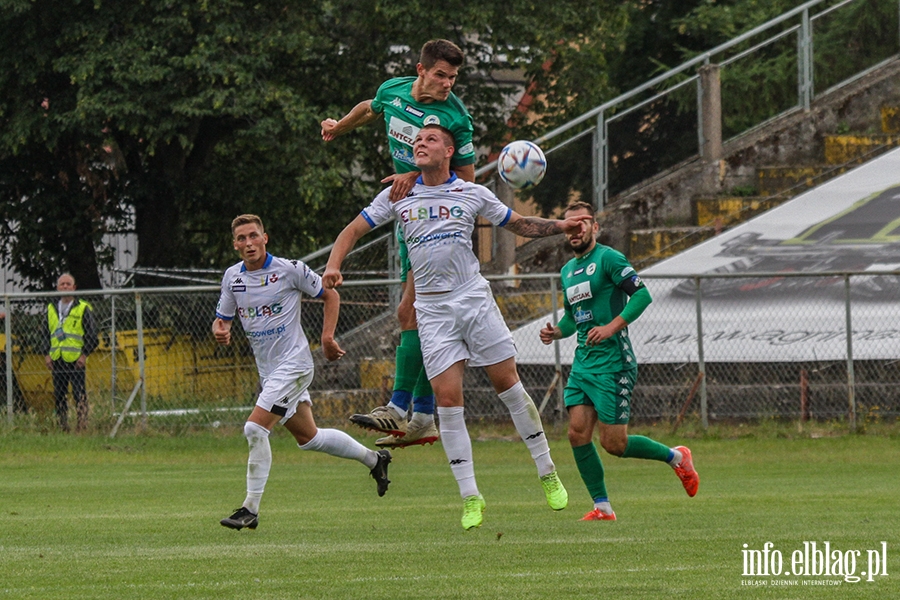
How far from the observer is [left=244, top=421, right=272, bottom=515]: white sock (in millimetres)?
10047

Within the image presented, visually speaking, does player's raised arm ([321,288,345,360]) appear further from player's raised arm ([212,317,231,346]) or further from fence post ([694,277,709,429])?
fence post ([694,277,709,429])

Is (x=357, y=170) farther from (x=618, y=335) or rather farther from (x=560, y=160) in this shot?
(x=618, y=335)

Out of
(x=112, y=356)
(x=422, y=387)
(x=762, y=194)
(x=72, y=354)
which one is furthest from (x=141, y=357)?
(x=762, y=194)

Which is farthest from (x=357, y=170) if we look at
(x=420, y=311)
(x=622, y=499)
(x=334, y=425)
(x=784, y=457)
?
(x=420, y=311)

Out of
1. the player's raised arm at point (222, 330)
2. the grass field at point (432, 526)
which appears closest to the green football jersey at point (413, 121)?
the player's raised arm at point (222, 330)

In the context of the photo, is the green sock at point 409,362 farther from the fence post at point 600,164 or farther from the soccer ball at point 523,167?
the fence post at point 600,164

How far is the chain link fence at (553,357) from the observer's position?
18.7 metres

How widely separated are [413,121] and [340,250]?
1161 mm

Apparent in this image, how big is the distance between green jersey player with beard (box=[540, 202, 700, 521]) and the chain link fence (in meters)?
7.79

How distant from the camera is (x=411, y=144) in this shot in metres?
9.45

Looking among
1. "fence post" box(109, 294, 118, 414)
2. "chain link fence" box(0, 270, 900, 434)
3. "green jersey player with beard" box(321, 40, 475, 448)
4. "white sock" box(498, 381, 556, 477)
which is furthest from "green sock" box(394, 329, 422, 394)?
"fence post" box(109, 294, 118, 414)

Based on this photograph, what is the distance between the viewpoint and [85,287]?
25781 millimetres

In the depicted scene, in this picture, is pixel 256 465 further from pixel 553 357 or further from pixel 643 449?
pixel 553 357

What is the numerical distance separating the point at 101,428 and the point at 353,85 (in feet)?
28.8
